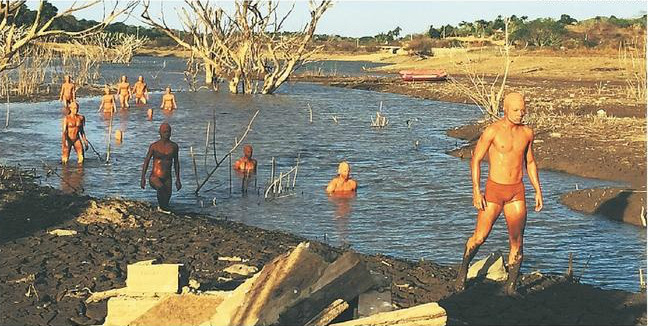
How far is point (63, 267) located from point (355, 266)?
129 inches

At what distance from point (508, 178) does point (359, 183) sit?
9526mm

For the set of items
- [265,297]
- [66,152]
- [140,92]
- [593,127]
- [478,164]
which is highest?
[478,164]

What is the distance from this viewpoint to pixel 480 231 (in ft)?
26.1

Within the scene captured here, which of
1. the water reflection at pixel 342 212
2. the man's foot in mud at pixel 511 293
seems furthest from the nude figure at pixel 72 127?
the man's foot in mud at pixel 511 293

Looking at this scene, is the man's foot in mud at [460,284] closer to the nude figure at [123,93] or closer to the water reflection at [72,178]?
the water reflection at [72,178]

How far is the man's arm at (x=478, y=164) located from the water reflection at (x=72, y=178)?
834 centimetres

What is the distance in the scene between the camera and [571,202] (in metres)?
14.8

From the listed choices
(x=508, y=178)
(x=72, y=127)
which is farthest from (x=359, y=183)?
(x=508, y=178)

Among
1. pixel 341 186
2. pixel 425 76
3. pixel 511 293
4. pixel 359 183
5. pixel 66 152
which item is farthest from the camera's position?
pixel 425 76

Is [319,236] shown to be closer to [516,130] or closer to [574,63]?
[516,130]

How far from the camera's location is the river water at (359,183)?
38.8ft

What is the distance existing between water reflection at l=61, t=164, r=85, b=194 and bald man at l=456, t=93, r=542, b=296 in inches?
330

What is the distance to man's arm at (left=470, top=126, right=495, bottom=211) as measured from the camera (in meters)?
7.75

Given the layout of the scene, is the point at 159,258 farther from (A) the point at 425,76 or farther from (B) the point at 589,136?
(A) the point at 425,76
